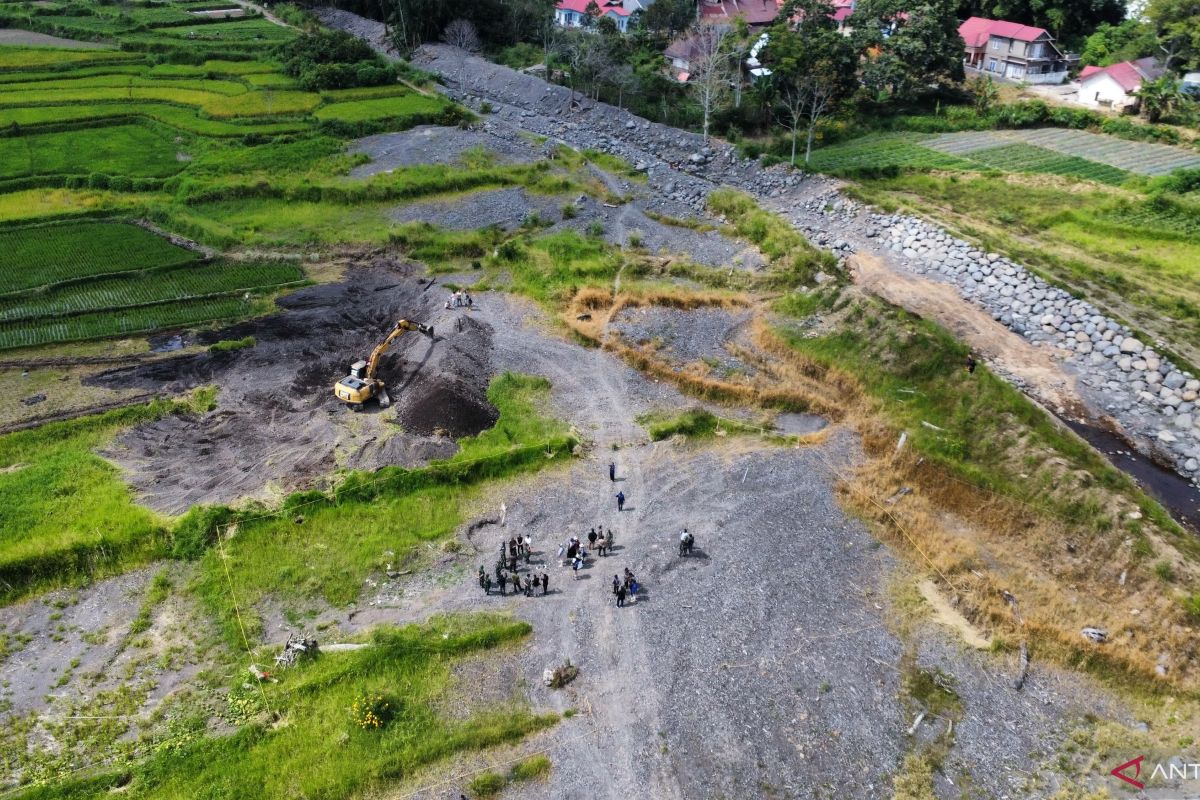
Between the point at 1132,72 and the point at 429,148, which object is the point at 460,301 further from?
the point at 1132,72

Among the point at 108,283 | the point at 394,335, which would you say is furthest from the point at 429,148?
the point at 394,335

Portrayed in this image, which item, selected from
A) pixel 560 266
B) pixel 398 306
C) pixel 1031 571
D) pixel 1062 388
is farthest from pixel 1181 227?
pixel 398 306

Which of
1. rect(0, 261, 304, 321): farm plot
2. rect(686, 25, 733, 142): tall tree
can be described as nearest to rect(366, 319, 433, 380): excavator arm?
rect(0, 261, 304, 321): farm plot

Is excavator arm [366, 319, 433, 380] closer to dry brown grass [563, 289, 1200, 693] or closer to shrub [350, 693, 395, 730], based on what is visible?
dry brown grass [563, 289, 1200, 693]

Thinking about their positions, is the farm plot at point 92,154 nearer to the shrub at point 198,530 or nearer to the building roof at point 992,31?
the shrub at point 198,530

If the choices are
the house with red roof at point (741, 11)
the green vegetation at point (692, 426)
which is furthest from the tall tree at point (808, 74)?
the green vegetation at point (692, 426)

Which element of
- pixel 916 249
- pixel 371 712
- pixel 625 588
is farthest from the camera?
pixel 916 249

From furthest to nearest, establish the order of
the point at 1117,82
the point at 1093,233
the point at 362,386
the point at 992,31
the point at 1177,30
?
1. the point at 992,31
2. the point at 1117,82
3. the point at 1177,30
4. the point at 1093,233
5. the point at 362,386

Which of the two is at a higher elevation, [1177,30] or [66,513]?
[1177,30]

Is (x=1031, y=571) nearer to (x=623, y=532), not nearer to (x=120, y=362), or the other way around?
(x=623, y=532)
